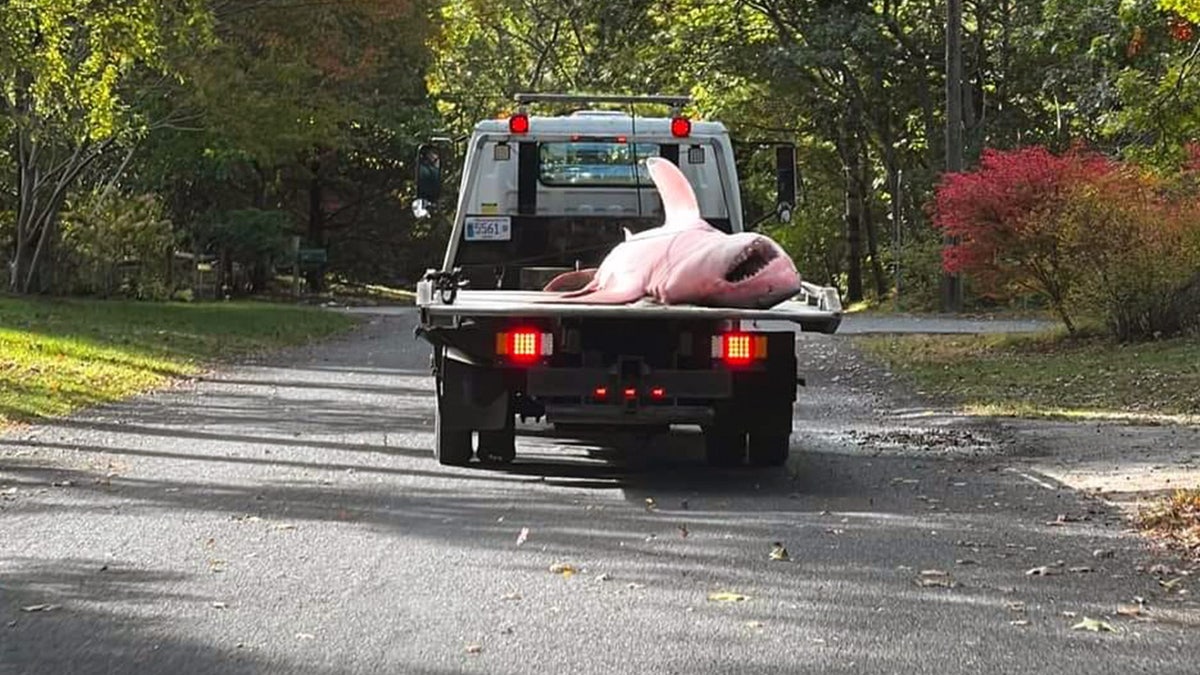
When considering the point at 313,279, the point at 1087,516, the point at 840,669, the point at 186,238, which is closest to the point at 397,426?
the point at 1087,516

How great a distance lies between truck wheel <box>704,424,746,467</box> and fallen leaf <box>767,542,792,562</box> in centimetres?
279

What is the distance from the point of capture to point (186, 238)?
3784 centimetres

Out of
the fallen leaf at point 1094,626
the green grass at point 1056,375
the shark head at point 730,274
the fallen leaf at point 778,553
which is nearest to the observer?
the fallen leaf at point 1094,626

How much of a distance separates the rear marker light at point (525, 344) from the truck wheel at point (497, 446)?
2.86 feet

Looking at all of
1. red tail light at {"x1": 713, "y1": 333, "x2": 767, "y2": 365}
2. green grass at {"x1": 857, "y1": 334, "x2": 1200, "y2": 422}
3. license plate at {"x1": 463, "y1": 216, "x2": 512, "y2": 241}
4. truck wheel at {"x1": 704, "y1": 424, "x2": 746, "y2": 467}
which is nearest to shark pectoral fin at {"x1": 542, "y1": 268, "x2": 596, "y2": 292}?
license plate at {"x1": 463, "y1": 216, "x2": 512, "y2": 241}

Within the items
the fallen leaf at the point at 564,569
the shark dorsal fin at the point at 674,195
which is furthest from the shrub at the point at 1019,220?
the fallen leaf at the point at 564,569

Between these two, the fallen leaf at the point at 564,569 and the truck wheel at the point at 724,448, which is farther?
the truck wheel at the point at 724,448

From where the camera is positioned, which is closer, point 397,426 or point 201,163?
point 397,426

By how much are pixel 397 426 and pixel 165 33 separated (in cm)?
938

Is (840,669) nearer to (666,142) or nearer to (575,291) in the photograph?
(575,291)

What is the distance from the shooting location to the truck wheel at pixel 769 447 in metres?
10.8

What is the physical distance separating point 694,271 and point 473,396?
1.61m

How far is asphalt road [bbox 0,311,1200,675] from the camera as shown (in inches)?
239

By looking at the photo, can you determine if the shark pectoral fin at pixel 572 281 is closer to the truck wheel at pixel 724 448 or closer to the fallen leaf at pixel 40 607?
Answer: the truck wheel at pixel 724 448
